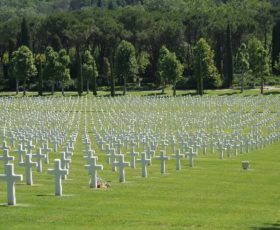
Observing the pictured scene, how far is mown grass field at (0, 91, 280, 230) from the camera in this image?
11656mm

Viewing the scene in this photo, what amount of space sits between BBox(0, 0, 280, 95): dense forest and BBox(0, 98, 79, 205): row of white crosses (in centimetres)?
3165

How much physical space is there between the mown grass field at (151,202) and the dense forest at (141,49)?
70728mm

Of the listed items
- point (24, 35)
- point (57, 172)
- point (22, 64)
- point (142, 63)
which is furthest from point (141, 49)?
point (57, 172)

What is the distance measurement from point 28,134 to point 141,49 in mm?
86475

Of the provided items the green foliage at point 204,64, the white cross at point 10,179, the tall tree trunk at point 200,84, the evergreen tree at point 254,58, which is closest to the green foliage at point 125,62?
the green foliage at point 204,64

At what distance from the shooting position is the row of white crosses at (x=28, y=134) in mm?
15906

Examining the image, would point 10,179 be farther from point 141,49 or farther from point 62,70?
point 141,49

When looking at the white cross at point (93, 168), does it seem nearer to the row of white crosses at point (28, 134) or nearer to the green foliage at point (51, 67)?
the row of white crosses at point (28, 134)

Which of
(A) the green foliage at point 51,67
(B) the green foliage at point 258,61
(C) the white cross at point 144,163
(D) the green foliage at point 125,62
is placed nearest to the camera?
(C) the white cross at point 144,163

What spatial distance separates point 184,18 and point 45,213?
108180mm

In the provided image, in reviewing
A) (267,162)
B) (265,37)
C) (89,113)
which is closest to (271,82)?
(265,37)

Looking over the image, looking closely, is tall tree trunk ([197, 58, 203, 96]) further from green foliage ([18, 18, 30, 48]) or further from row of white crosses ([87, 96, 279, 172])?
green foliage ([18, 18, 30, 48])

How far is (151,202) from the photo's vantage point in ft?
46.8

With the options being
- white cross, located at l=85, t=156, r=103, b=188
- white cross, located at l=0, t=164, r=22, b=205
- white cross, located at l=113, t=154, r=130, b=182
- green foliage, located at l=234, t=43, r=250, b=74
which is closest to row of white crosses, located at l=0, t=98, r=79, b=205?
white cross, located at l=0, t=164, r=22, b=205
